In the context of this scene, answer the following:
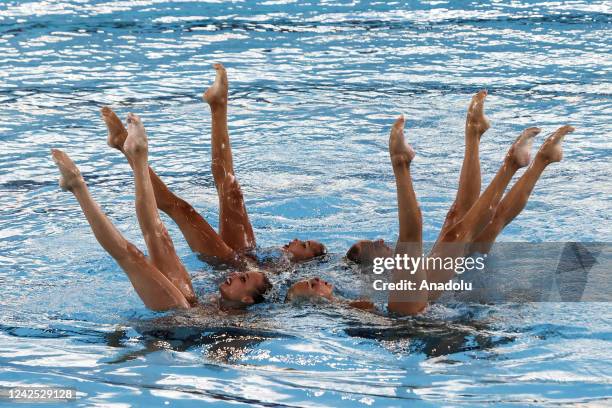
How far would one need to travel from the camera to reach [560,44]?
8227 mm

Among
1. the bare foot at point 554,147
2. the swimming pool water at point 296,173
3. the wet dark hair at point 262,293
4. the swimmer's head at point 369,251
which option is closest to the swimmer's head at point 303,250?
the swimming pool water at point 296,173

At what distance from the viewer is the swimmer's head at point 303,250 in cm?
433

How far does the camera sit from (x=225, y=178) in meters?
4.41

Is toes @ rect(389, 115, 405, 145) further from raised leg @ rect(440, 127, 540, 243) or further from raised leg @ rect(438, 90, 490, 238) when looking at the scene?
raised leg @ rect(438, 90, 490, 238)

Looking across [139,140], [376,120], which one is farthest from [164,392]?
[376,120]

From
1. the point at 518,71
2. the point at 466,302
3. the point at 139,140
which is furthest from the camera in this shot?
the point at 518,71

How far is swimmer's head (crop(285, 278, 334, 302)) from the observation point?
12.4 feet

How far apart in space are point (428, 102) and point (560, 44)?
200cm

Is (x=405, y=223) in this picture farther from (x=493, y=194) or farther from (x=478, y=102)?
(x=478, y=102)

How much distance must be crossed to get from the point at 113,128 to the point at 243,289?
87 cm

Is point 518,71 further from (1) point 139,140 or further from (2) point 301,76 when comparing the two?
(1) point 139,140

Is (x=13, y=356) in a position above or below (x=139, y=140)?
below

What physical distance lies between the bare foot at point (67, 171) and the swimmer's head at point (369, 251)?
4.68ft

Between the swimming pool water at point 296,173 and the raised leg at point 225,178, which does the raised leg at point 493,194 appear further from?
the raised leg at point 225,178
